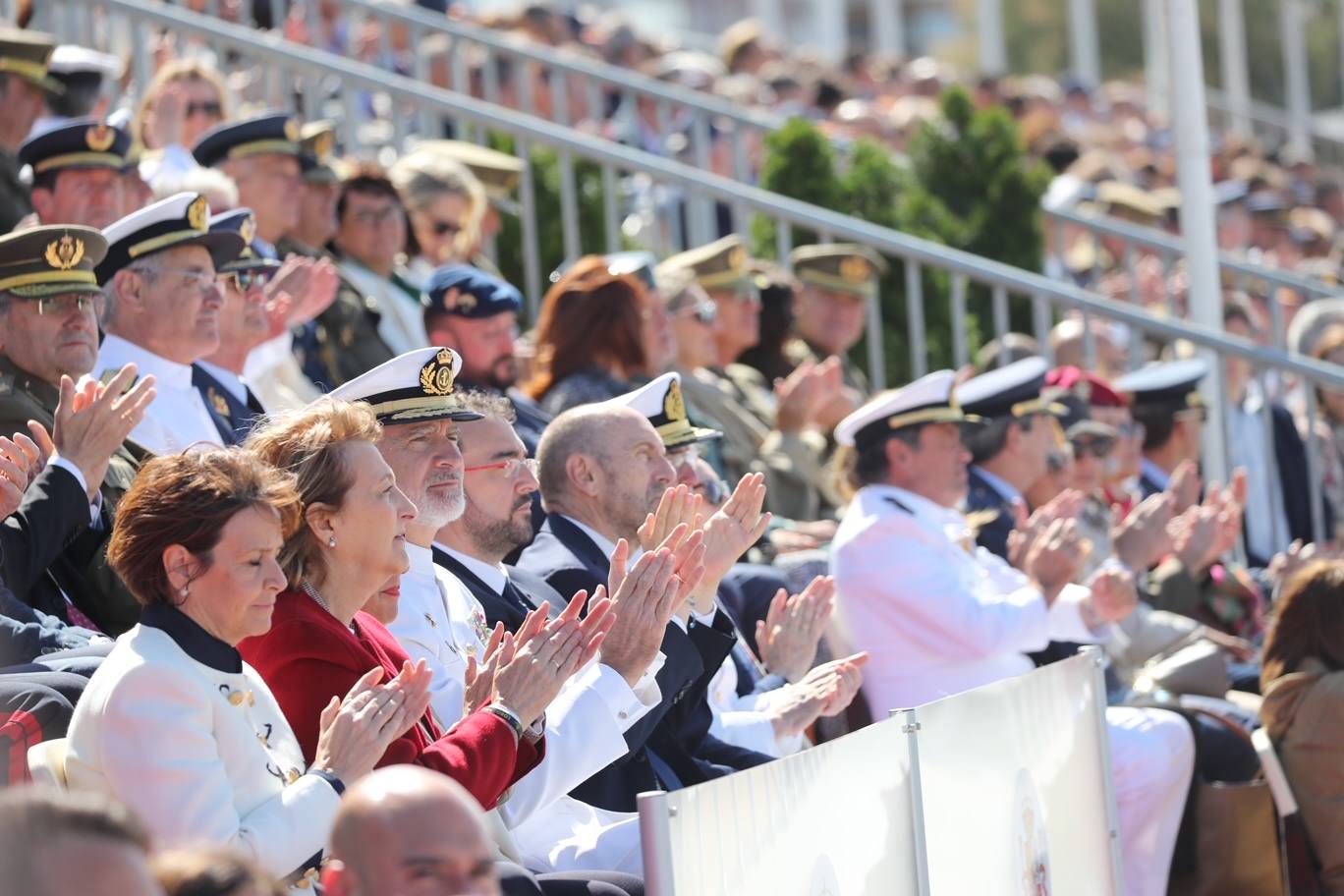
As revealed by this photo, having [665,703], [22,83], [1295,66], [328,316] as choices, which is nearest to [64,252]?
[665,703]

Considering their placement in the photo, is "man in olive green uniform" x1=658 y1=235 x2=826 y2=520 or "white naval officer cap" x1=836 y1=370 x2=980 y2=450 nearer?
"white naval officer cap" x1=836 y1=370 x2=980 y2=450

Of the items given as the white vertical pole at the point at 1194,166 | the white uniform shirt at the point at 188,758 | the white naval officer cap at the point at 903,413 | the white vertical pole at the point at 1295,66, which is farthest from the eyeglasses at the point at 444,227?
the white vertical pole at the point at 1295,66

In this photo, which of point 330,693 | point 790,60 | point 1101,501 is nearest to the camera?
point 330,693

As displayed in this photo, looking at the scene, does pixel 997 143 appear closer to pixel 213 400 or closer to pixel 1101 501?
pixel 1101 501

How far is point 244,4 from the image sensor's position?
11.0 meters

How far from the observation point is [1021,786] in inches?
199

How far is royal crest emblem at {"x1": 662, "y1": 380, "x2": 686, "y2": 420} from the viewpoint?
6.09m

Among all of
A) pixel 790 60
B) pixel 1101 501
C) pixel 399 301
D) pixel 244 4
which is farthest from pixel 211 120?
pixel 790 60

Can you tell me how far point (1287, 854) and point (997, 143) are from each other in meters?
5.93

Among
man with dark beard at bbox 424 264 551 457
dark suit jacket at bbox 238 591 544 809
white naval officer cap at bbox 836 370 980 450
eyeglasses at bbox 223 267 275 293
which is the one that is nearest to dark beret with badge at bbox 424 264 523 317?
man with dark beard at bbox 424 264 551 457

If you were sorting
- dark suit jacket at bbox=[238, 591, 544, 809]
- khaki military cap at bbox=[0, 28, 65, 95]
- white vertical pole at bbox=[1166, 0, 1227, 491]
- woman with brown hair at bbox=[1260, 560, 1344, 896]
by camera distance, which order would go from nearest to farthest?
dark suit jacket at bbox=[238, 591, 544, 809] → woman with brown hair at bbox=[1260, 560, 1344, 896] → khaki military cap at bbox=[0, 28, 65, 95] → white vertical pole at bbox=[1166, 0, 1227, 491]

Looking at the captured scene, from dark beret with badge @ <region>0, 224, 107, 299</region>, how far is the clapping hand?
6.60 feet

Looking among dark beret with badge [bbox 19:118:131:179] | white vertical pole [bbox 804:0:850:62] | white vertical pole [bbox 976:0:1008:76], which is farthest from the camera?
white vertical pole [bbox 804:0:850:62]

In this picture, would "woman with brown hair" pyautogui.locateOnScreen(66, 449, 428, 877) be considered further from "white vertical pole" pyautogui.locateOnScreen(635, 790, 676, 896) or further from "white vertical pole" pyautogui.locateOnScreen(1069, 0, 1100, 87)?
"white vertical pole" pyautogui.locateOnScreen(1069, 0, 1100, 87)
